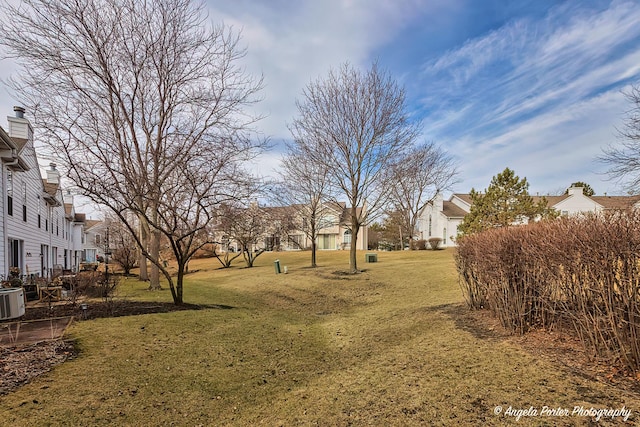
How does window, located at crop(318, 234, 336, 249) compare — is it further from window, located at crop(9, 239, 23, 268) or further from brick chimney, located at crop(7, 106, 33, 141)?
brick chimney, located at crop(7, 106, 33, 141)

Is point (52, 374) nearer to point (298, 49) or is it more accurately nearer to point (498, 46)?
point (298, 49)

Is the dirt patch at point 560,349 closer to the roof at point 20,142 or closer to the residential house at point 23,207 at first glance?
the residential house at point 23,207

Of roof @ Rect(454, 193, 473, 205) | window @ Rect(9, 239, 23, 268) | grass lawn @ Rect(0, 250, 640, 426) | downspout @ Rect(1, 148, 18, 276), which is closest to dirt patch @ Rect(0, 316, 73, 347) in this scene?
grass lawn @ Rect(0, 250, 640, 426)

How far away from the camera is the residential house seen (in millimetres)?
11586

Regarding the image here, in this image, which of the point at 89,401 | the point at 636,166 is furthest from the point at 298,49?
the point at 636,166

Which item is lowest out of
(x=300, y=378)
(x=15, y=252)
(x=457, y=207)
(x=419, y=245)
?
(x=300, y=378)

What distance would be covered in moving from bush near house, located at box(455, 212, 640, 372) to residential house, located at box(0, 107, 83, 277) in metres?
11.0

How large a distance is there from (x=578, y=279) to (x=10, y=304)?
10.7 metres

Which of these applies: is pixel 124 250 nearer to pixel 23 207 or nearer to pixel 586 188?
pixel 23 207

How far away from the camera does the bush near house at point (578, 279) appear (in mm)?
3639

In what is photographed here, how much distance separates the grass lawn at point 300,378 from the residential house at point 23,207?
6514mm

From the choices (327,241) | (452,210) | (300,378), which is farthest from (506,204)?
(327,241)

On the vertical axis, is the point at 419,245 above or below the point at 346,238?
below

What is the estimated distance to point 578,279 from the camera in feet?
13.6
